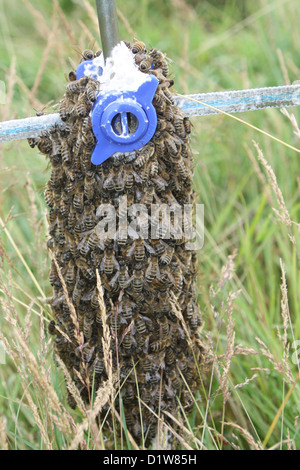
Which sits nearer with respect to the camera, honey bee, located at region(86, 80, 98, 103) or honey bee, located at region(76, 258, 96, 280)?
honey bee, located at region(86, 80, 98, 103)

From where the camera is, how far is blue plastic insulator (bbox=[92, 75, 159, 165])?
1.58 meters

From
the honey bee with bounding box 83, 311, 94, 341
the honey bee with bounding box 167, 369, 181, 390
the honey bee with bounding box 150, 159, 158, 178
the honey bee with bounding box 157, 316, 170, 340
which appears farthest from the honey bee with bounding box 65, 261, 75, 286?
the honey bee with bounding box 167, 369, 181, 390

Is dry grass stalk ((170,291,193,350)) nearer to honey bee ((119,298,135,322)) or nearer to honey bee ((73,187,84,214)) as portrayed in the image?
honey bee ((119,298,135,322))

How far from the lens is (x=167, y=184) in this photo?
→ 5.65 feet

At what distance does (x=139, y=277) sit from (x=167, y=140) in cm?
48

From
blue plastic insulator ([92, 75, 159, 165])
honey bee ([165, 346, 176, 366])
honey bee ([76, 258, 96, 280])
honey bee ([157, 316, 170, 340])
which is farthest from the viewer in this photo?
honey bee ([165, 346, 176, 366])

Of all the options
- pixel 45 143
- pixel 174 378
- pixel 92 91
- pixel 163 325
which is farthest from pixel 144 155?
pixel 174 378

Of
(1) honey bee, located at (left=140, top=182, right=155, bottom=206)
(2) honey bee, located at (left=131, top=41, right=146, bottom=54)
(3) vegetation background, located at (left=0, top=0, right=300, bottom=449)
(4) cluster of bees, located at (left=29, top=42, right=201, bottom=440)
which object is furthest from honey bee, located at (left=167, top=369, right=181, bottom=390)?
(2) honey bee, located at (left=131, top=41, right=146, bottom=54)

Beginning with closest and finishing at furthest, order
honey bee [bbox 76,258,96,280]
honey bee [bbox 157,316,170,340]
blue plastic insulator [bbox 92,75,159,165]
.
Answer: blue plastic insulator [bbox 92,75,159,165] → honey bee [bbox 76,258,96,280] → honey bee [bbox 157,316,170,340]

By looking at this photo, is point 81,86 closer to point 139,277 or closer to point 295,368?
point 139,277

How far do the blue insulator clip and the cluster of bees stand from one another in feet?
0.09

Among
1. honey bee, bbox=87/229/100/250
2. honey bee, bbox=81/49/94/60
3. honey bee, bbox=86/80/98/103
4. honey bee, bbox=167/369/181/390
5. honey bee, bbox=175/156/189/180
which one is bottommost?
honey bee, bbox=167/369/181/390

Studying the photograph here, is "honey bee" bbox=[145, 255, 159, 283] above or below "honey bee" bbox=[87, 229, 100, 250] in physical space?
below
